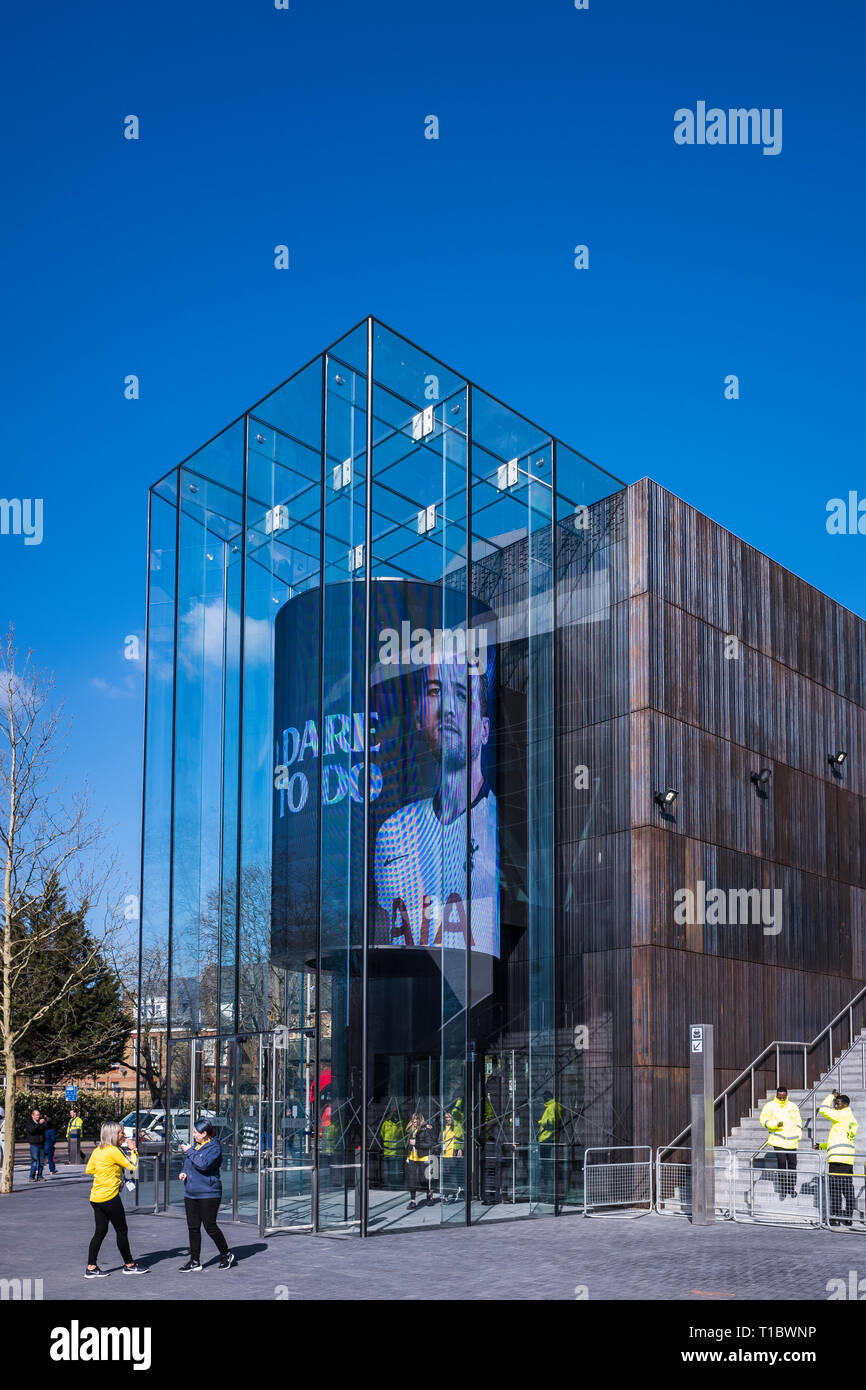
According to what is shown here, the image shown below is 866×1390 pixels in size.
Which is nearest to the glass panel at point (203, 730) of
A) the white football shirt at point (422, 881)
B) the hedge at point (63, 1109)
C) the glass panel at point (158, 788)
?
the glass panel at point (158, 788)

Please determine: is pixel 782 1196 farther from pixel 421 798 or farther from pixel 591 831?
pixel 421 798

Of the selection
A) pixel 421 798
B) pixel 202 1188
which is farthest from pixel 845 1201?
pixel 202 1188

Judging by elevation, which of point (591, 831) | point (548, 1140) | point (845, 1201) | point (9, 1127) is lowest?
point (9, 1127)

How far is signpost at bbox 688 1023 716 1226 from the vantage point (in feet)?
60.2

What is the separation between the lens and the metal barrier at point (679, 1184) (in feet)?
64.7

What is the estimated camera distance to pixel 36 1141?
28500 millimetres

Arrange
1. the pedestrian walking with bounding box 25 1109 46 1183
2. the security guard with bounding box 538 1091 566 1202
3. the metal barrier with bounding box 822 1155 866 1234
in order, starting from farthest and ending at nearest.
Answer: the pedestrian walking with bounding box 25 1109 46 1183, the security guard with bounding box 538 1091 566 1202, the metal barrier with bounding box 822 1155 866 1234

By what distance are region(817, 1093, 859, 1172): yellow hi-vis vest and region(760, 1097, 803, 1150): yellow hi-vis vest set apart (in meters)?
1.31

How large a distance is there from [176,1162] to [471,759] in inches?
326

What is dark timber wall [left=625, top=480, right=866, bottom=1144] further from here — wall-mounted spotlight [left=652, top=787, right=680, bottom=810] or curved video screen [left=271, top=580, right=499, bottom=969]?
curved video screen [left=271, top=580, right=499, bottom=969]

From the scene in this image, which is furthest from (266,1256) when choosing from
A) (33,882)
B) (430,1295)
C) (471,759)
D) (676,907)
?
(33,882)

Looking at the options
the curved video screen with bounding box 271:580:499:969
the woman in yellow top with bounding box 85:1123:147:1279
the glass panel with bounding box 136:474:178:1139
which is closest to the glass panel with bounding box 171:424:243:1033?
the glass panel with bounding box 136:474:178:1139

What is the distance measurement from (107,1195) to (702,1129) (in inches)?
356

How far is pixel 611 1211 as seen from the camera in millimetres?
20062
